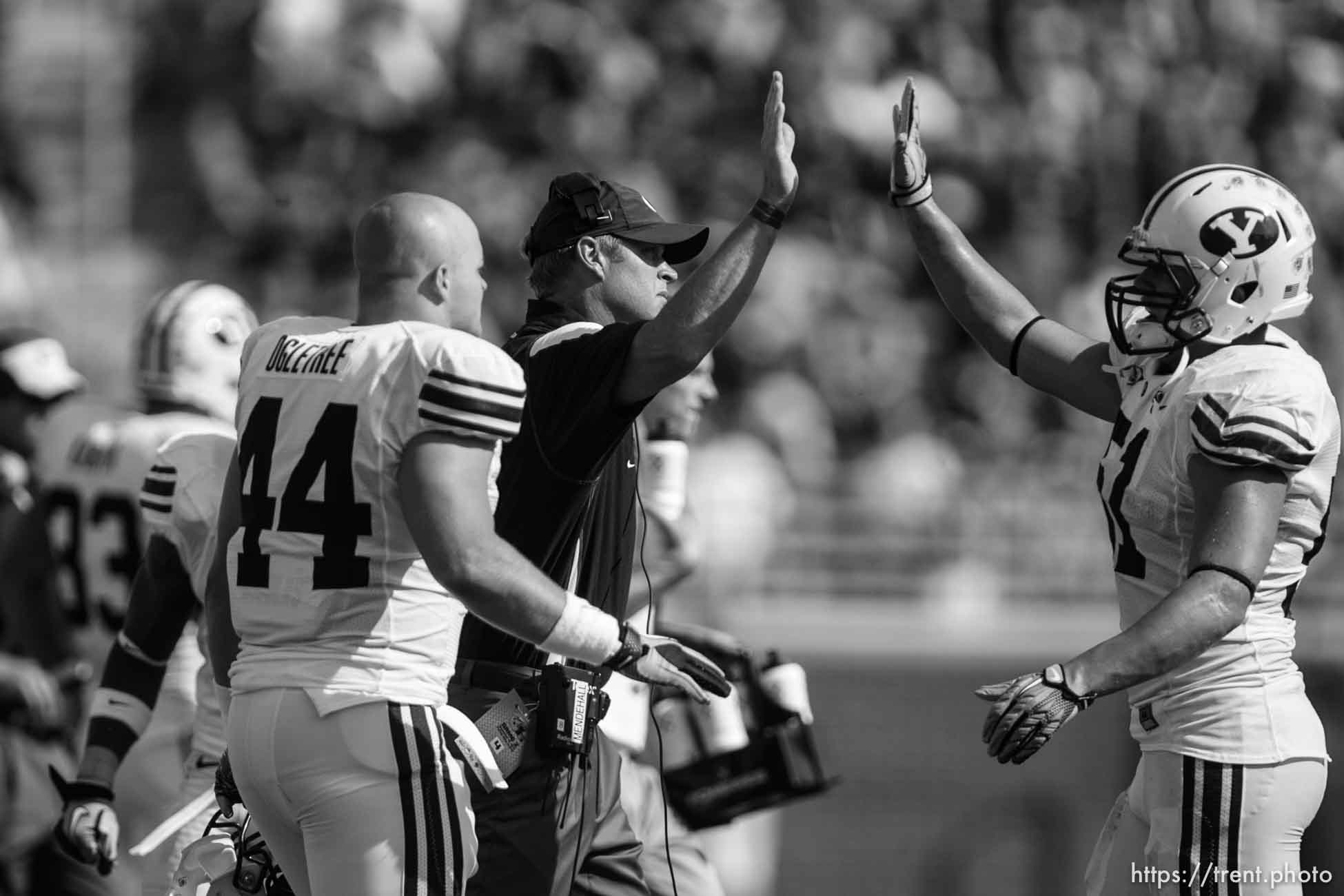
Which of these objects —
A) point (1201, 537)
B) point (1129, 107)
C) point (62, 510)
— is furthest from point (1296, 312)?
point (1129, 107)

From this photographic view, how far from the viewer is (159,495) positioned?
534 centimetres

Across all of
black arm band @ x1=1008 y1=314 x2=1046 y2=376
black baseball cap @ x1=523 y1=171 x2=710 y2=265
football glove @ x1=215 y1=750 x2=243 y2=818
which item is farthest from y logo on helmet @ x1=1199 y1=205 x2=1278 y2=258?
football glove @ x1=215 y1=750 x2=243 y2=818

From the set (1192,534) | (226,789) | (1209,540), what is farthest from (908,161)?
(226,789)

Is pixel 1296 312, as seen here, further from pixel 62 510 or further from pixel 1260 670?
pixel 62 510

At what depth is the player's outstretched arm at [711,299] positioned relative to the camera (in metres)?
4.24

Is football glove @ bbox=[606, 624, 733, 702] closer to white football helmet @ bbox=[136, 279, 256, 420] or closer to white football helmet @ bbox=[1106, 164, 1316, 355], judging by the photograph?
white football helmet @ bbox=[1106, 164, 1316, 355]

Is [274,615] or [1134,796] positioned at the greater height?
[274,615]

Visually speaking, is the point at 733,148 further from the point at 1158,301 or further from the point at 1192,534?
the point at 1192,534

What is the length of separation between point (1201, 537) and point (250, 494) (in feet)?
6.46

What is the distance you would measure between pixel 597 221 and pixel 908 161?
86 cm

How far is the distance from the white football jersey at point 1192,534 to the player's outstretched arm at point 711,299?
948mm

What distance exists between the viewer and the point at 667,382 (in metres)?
4.30

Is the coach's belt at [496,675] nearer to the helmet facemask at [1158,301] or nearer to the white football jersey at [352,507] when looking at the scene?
the white football jersey at [352,507]

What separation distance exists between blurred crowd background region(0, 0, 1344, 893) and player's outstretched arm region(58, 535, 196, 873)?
724 cm
